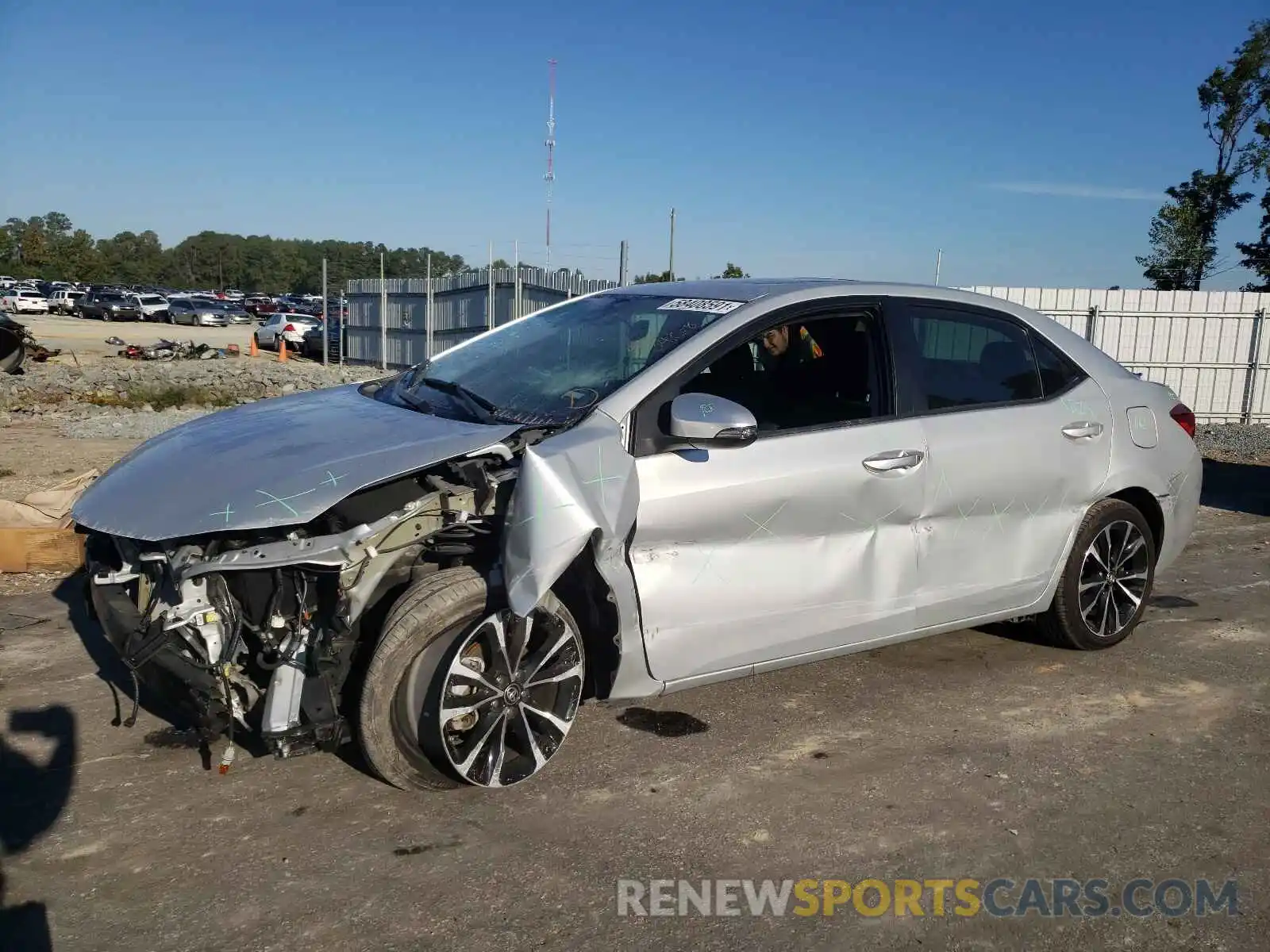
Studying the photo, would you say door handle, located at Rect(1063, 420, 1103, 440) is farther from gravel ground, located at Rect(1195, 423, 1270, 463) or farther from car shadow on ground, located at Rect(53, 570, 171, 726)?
gravel ground, located at Rect(1195, 423, 1270, 463)

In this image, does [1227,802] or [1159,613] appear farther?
[1159,613]

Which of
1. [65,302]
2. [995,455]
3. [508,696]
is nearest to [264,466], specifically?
[508,696]

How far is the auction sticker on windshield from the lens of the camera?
4094 mm

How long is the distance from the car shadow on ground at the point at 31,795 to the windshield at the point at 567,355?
188cm

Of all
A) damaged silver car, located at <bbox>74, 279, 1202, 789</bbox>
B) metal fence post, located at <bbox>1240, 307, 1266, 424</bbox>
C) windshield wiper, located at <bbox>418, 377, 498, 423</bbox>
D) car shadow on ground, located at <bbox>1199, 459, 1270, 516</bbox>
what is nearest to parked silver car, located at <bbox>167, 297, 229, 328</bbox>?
metal fence post, located at <bbox>1240, 307, 1266, 424</bbox>

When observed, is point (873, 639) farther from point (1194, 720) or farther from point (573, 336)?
point (573, 336)

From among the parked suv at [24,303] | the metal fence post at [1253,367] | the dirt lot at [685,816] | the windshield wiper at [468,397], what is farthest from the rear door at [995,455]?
the parked suv at [24,303]

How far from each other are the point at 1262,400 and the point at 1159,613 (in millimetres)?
12090

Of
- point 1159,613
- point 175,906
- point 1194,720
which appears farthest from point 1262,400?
point 175,906

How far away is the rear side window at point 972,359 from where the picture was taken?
4391mm

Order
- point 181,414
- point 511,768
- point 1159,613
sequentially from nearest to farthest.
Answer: point 511,768, point 1159,613, point 181,414

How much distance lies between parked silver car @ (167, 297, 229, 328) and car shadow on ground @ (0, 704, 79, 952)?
50366mm

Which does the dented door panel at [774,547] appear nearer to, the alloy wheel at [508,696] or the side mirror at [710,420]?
the side mirror at [710,420]

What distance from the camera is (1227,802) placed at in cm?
362
